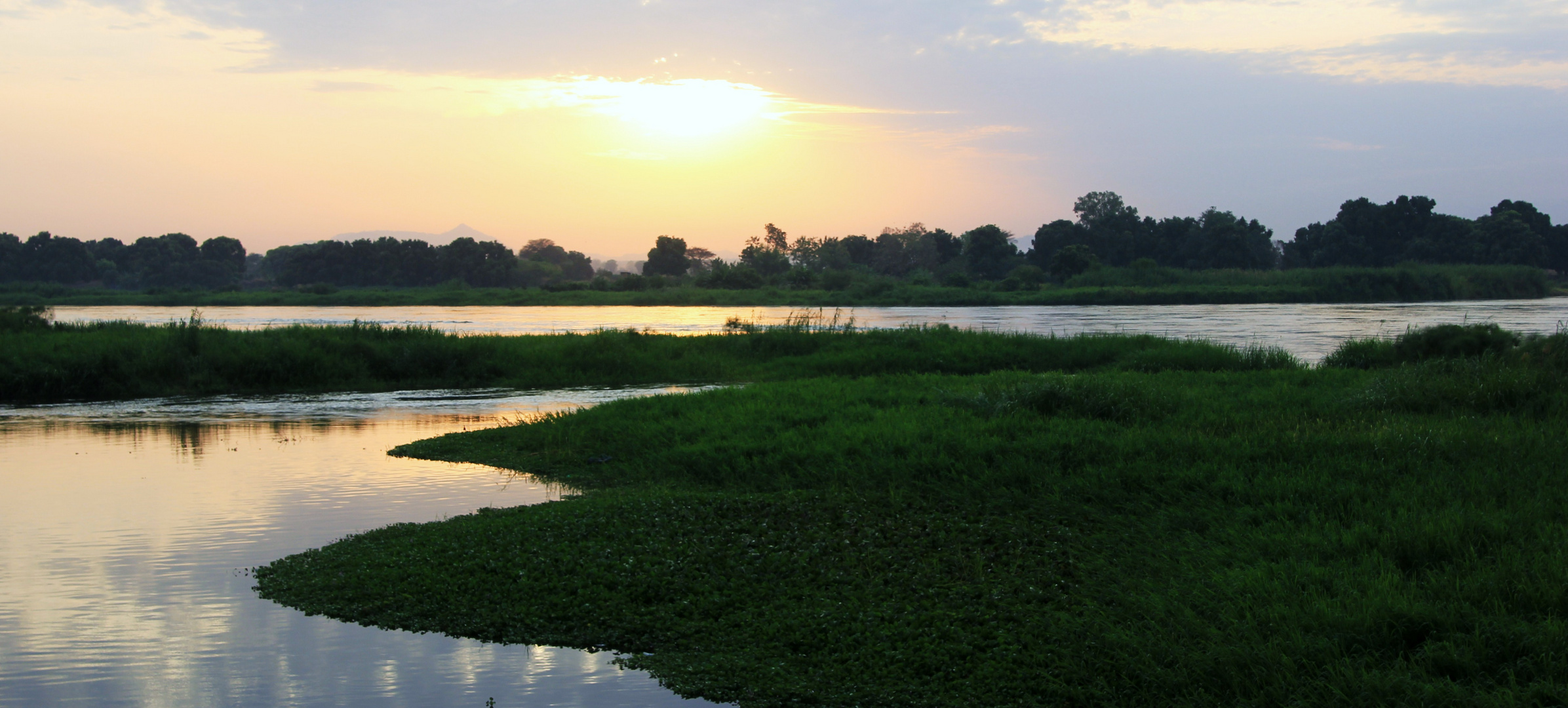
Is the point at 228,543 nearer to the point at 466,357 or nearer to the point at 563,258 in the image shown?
the point at 466,357

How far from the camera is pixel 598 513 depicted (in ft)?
34.0

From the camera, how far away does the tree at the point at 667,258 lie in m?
134

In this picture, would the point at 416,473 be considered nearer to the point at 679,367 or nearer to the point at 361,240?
the point at 679,367

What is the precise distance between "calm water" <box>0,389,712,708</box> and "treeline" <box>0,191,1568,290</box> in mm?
89236

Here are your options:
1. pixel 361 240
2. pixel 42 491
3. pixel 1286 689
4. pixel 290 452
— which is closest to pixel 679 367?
pixel 290 452

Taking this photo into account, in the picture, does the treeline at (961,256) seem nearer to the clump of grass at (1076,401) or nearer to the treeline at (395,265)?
the treeline at (395,265)

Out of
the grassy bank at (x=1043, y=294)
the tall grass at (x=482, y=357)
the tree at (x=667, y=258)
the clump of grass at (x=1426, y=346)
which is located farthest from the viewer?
the tree at (x=667, y=258)

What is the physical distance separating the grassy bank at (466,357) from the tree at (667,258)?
10236cm

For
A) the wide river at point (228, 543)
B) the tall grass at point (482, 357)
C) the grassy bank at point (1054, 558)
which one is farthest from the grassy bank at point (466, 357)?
the grassy bank at point (1054, 558)

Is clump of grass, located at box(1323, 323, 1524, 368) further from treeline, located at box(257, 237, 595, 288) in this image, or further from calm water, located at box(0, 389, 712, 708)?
treeline, located at box(257, 237, 595, 288)

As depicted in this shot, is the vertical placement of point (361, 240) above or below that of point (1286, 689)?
above

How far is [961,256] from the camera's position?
4889 inches

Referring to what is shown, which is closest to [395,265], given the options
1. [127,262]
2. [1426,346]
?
[127,262]

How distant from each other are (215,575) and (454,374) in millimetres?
19486
